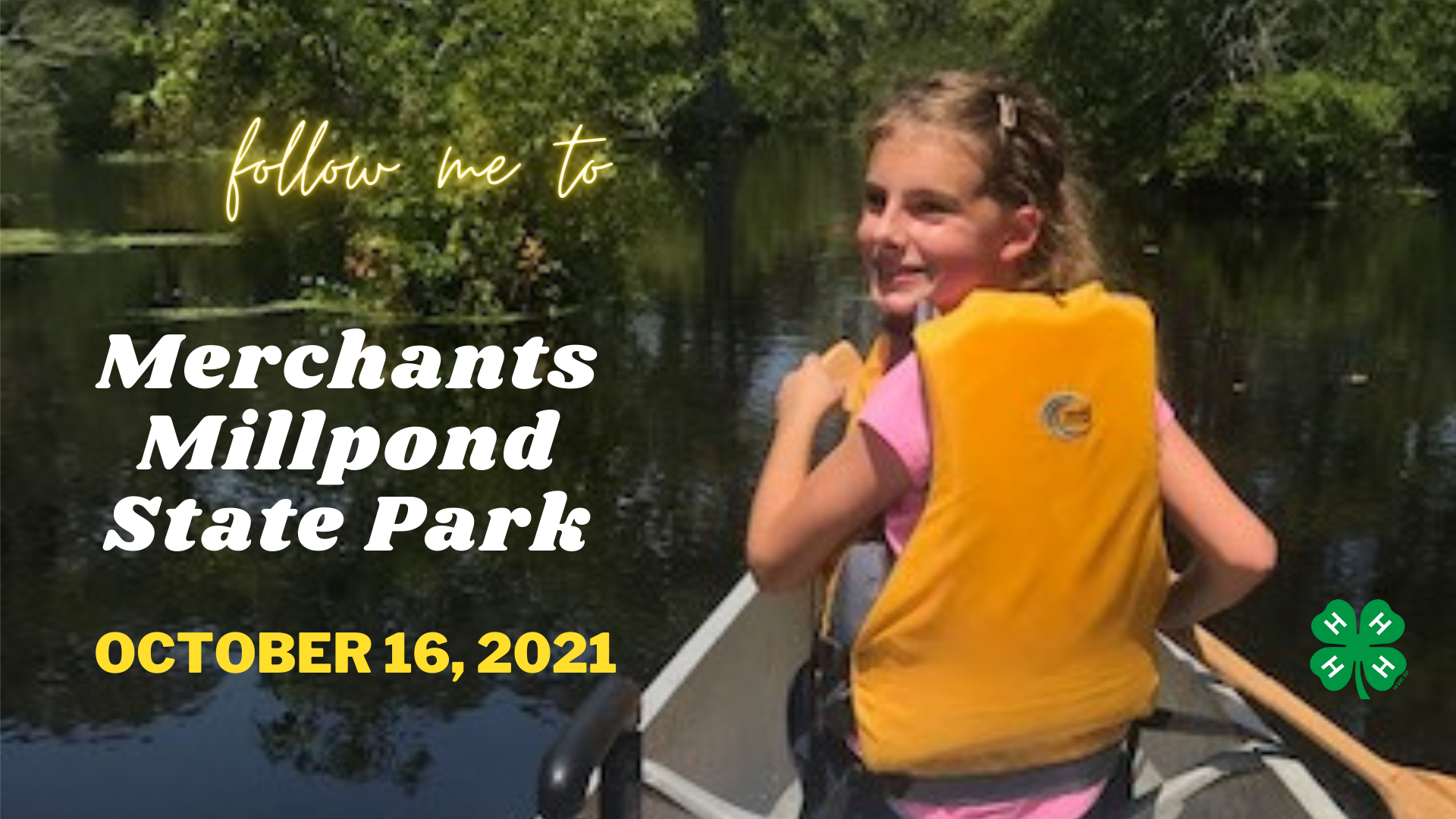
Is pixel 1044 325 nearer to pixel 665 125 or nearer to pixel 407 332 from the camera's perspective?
pixel 407 332

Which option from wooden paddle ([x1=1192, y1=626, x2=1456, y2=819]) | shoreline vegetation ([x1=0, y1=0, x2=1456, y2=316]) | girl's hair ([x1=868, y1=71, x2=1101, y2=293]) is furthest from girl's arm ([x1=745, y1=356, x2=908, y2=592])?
wooden paddle ([x1=1192, y1=626, x2=1456, y2=819])

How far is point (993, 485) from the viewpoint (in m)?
2.23

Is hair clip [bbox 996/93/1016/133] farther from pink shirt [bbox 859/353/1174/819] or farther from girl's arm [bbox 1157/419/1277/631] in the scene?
girl's arm [bbox 1157/419/1277/631]

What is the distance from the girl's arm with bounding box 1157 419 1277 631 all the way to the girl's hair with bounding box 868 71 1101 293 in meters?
0.26

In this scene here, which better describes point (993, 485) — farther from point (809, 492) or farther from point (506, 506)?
point (506, 506)

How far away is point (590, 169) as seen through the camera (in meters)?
15.4

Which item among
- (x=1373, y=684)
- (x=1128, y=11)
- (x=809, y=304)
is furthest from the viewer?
(x=1128, y=11)

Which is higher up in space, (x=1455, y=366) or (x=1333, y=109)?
(x=1333, y=109)

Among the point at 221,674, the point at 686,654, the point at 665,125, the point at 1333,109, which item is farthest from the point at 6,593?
the point at 665,125

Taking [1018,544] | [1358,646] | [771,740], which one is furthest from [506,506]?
[1018,544]

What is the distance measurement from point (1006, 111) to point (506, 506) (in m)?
7.77

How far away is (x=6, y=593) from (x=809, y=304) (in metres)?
10.0

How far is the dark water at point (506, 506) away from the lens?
6.46 metres

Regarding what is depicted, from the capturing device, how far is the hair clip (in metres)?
2.33
